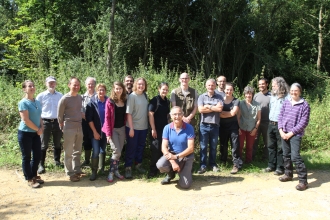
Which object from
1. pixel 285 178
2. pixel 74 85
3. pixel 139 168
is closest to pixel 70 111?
pixel 74 85

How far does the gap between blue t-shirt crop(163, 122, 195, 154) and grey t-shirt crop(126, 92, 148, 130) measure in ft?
2.08

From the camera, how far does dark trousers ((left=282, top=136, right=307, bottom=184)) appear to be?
4.59m

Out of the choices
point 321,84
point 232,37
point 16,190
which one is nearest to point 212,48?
point 232,37

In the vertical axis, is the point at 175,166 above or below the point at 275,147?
below

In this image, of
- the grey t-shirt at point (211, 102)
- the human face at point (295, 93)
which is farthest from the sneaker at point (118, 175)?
the human face at point (295, 93)

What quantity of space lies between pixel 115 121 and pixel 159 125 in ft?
2.72

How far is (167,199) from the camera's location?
4.23 m

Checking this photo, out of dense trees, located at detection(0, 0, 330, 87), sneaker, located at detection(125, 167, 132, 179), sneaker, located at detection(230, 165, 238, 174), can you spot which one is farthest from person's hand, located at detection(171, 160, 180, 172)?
dense trees, located at detection(0, 0, 330, 87)

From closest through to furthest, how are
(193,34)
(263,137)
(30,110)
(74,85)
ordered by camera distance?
1. (30,110)
2. (74,85)
3. (263,137)
4. (193,34)

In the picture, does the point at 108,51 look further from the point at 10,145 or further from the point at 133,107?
the point at 133,107

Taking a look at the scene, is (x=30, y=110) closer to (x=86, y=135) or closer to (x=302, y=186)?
(x=86, y=135)

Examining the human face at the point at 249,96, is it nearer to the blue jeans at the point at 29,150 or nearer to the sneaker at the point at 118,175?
the sneaker at the point at 118,175

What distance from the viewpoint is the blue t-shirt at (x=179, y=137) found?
4672mm

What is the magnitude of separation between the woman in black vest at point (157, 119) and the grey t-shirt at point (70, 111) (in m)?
1.29
